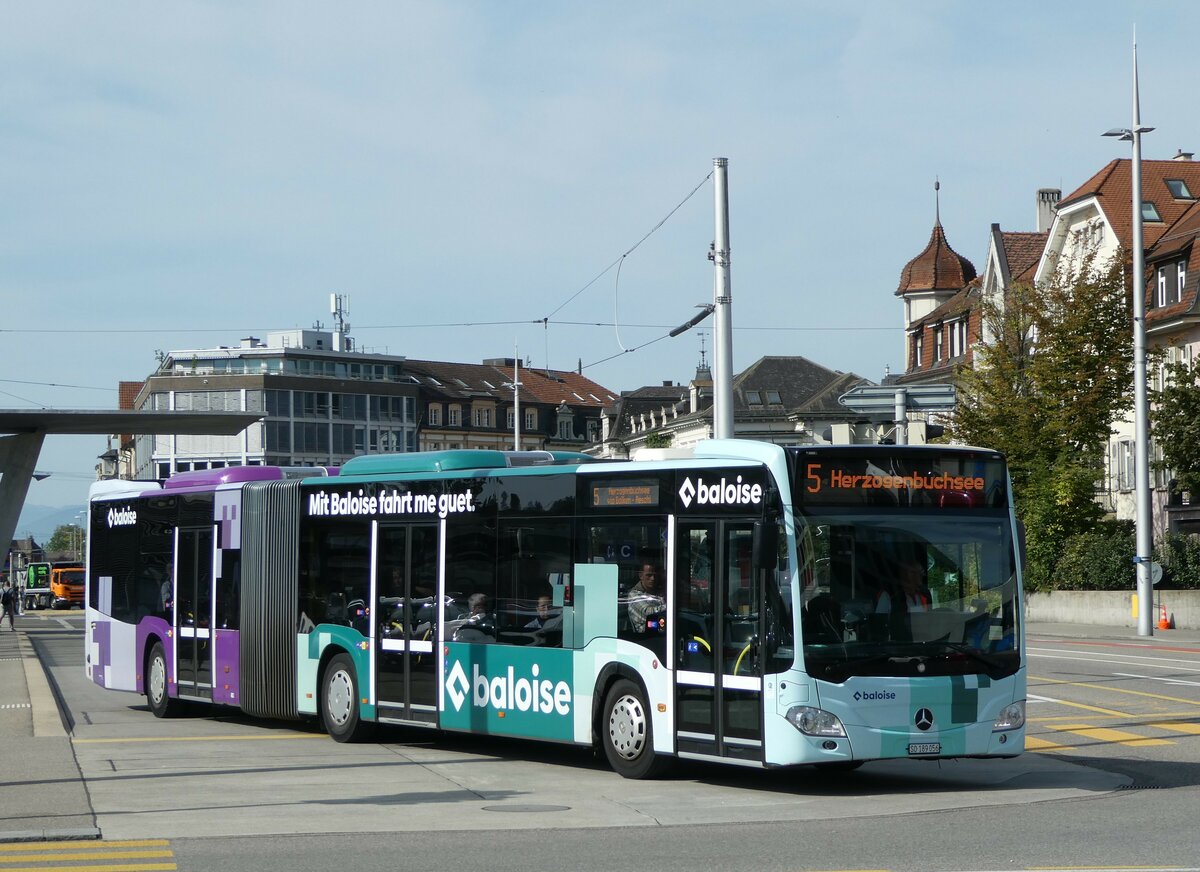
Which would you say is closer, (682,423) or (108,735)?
(108,735)

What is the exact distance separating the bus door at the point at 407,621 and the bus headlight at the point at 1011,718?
557 cm

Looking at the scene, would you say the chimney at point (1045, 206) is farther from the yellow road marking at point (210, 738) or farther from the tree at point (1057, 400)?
the yellow road marking at point (210, 738)

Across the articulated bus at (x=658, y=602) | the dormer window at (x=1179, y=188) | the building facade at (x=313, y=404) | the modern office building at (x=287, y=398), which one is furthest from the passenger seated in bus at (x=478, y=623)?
the modern office building at (x=287, y=398)

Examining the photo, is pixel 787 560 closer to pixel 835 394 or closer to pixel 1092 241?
pixel 1092 241

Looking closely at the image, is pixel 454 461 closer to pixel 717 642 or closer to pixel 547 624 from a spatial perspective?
pixel 547 624

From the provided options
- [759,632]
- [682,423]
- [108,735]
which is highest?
[682,423]

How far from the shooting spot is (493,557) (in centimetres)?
1598

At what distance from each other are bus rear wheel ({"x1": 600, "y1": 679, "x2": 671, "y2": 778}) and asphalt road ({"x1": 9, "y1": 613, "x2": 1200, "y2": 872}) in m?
0.16

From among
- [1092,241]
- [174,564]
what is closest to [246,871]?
[174,564]

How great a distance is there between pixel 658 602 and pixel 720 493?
43.2 inches

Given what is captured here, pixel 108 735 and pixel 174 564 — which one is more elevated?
pixel 174 564

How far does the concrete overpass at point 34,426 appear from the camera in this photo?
48531mm

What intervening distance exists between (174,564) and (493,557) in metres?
6.57

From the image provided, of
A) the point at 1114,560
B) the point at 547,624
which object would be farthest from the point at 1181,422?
the point at 547,624
